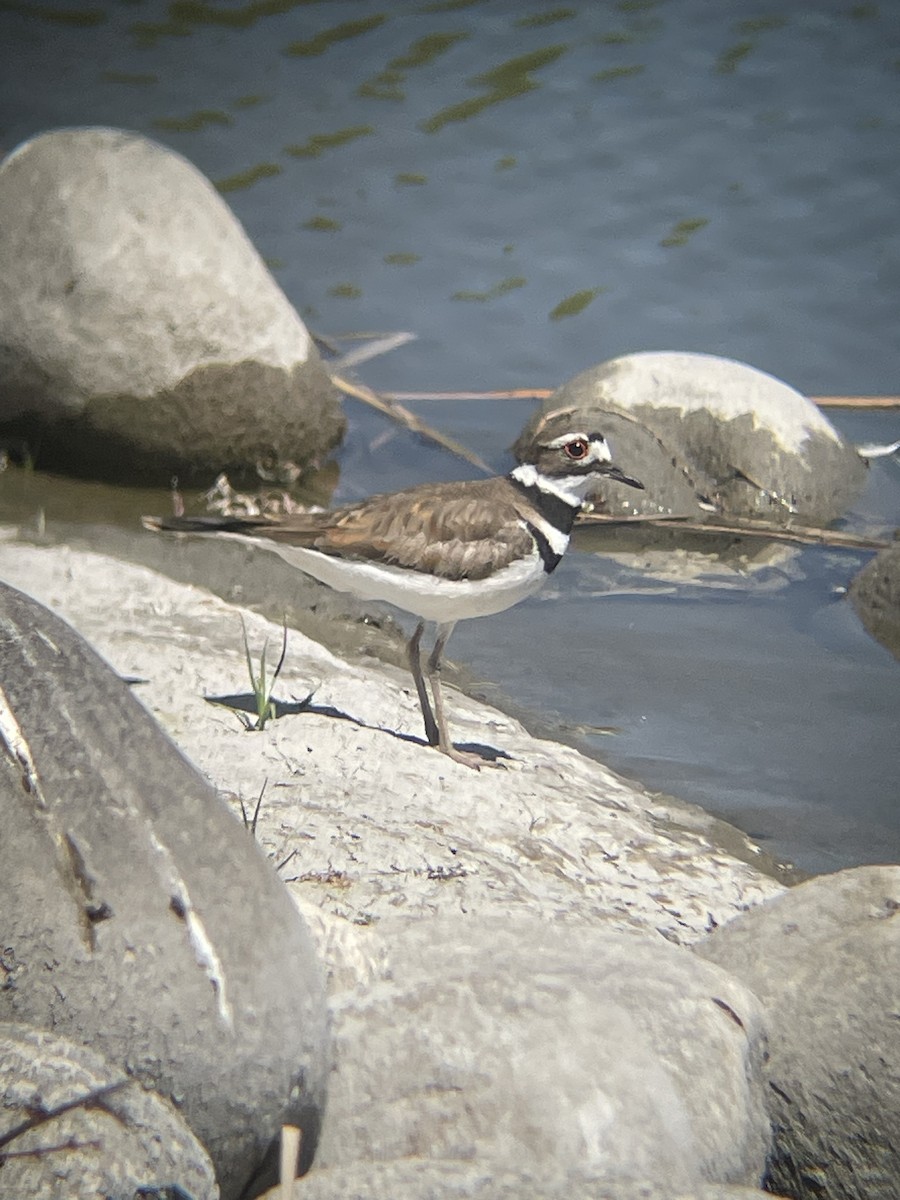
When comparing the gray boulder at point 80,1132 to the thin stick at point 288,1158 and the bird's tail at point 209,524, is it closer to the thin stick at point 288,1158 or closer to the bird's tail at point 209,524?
the thin stick at point 288,1158

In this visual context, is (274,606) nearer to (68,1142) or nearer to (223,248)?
(223,248)

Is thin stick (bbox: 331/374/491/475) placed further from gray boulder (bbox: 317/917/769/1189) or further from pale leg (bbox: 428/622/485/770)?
gray boulder (bbox: 317/917/769/1189)

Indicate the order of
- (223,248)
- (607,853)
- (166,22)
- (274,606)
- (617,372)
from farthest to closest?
(166,22)
(617,372)
(223,248)
(274,606)
(607,853)

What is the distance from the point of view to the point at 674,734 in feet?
20.3

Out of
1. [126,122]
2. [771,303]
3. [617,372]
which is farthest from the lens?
[126,122]

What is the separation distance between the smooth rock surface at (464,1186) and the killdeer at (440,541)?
2.65m

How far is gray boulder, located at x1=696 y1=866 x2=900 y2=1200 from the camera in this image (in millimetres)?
3367

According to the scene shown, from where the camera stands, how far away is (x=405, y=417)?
977 cm

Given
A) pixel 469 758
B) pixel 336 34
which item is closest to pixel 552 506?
pixel 469 758

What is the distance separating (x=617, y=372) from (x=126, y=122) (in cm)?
696

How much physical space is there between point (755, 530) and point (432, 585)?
3245 millimetres

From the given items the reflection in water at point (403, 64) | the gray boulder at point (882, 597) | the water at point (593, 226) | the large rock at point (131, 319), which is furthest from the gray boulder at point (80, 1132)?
the reflection in water at point (403, 64)

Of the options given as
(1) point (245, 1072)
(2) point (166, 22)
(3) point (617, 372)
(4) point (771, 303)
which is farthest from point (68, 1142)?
(2) point (166, 22)

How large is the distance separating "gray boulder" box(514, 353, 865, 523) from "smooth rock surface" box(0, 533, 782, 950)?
2.90 meters
